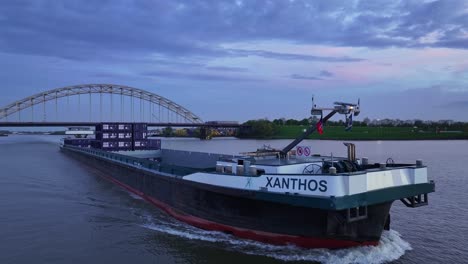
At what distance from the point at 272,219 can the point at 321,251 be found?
4.90ft

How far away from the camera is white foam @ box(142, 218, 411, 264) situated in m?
9.66

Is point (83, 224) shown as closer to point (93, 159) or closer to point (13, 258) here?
point (13, 258)

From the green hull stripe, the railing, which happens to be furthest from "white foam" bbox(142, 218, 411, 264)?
the railing

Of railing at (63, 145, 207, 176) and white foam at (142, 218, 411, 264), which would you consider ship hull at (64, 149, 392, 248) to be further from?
railing at (63, 145, 207, 176)

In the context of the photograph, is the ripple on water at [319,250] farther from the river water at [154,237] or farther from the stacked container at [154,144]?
the stacked container at [154,144]

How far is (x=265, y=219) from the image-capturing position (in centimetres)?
1056

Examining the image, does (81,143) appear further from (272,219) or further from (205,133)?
(205,133)

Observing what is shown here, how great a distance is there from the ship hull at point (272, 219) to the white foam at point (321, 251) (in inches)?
6.3

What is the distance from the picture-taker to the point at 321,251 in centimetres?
991

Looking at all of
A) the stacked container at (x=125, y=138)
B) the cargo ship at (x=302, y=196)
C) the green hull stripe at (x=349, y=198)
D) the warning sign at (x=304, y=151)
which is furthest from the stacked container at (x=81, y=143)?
the green hull stripe at (x=349, y=198)

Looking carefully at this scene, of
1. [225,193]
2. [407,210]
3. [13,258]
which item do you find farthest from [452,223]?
[13,258]

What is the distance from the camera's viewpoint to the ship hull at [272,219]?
9.77 meters

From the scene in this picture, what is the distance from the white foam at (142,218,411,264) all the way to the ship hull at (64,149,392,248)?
16 cm

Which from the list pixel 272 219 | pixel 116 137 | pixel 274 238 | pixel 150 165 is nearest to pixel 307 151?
pixel 272 219
